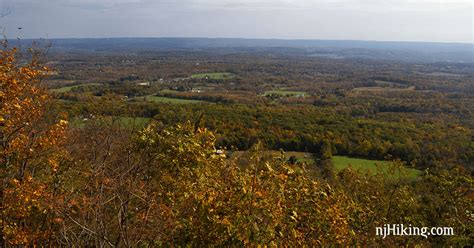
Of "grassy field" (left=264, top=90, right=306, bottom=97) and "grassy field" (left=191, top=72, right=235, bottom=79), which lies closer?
"grassy field" (left=264, top=90, right=306, bottom=97)

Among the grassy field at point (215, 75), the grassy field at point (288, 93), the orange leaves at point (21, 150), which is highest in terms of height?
the grassy field at point (215, 75)

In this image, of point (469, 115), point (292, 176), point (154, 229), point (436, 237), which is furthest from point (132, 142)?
point (469, 115)

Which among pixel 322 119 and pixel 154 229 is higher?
pixel 154 229

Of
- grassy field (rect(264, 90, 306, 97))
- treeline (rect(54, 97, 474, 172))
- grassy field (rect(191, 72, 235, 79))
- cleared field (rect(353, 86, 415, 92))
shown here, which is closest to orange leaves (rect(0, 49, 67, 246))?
treeline (rect(54, 97, 474, 172))

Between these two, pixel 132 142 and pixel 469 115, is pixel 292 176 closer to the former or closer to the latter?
pixel 132 142

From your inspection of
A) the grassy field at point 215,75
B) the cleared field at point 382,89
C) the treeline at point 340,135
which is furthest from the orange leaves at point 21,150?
the grassy field at point 215,75

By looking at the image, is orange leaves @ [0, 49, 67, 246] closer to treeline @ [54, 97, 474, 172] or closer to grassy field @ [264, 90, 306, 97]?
treeline @ [54, 97, 474, 172]

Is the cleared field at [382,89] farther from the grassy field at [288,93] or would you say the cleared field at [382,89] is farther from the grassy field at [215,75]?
the grassy field at [215,75]

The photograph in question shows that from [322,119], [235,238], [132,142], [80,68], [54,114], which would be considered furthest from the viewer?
[80,68]

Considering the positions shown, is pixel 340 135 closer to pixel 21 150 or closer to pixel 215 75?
pixel 21 150

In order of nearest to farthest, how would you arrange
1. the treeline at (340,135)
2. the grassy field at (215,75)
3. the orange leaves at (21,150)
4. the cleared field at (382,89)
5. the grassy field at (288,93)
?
the orange leaves at (21,150), the treeline at (340,135), the grassy field at (288,93), the cleared field at (382,89), the grassy field at (215,75)

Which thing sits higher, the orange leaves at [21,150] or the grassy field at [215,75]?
the grassy field at [215,75]
